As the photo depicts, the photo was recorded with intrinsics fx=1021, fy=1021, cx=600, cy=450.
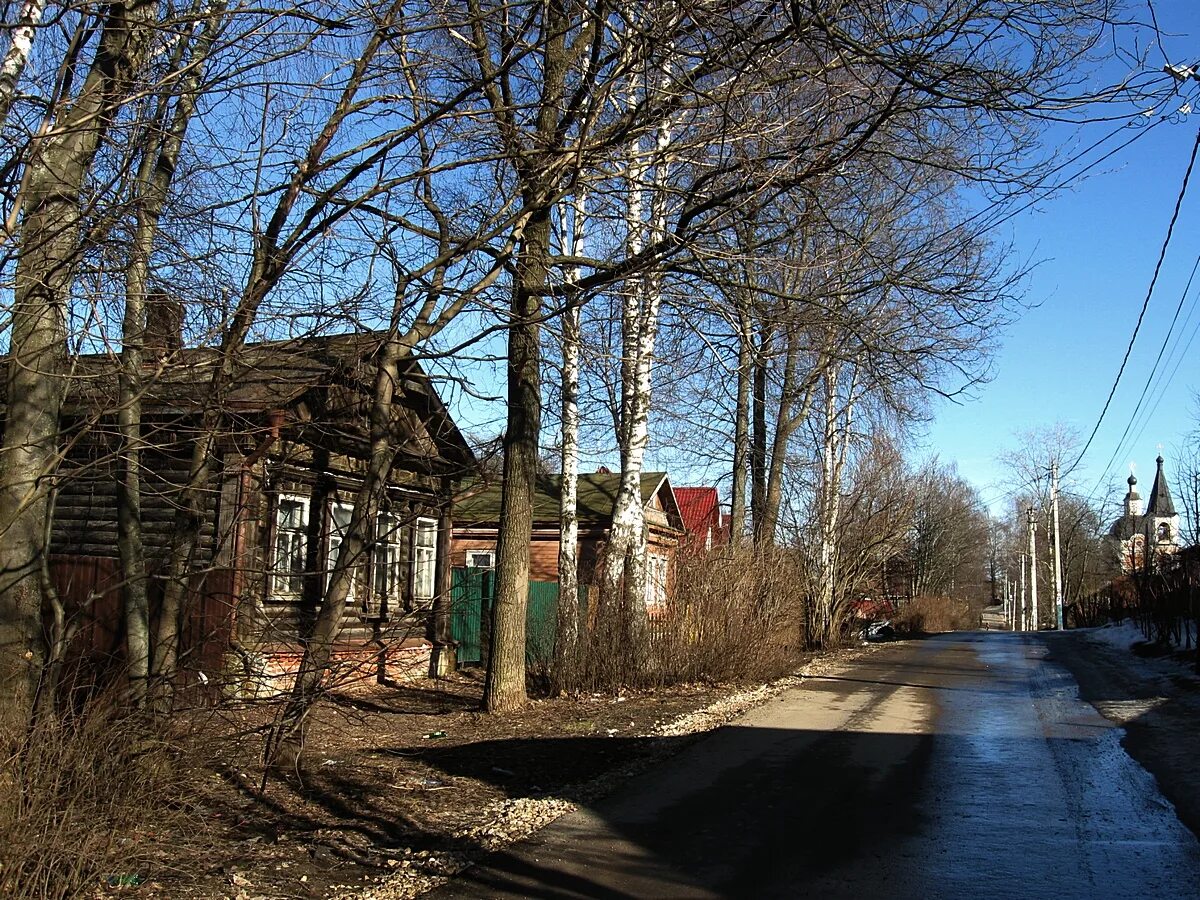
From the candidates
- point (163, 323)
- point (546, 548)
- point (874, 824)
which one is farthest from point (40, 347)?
point (546, 548)

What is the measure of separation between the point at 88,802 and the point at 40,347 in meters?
2.61

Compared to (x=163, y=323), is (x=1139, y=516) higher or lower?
higher

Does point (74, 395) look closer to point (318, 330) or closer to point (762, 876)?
point (318, 330)

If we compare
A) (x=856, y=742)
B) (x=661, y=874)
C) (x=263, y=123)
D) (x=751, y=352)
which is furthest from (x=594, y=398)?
(x=661, y=874)

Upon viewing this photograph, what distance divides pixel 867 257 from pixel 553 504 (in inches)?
683

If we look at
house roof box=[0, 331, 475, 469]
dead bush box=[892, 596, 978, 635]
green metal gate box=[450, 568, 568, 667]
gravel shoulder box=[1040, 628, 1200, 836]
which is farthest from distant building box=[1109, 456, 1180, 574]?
house roof box=[0, 331, 475, 469]

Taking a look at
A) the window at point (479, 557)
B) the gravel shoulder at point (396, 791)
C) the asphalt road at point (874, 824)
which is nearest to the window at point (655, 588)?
the gravel shoulder at point (396, 791)

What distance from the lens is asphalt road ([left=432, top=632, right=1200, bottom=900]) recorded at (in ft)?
19.1

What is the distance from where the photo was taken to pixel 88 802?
16.6ft

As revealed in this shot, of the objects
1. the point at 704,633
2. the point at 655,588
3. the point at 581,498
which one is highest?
the point at 581,498

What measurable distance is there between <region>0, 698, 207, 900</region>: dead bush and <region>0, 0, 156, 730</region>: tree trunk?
71 cm

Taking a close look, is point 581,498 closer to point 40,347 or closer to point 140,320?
point 140,320

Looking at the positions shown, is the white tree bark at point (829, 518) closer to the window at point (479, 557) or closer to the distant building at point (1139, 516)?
the window at point (479, 557)

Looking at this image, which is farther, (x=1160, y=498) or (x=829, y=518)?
(x=1160, y=498)
